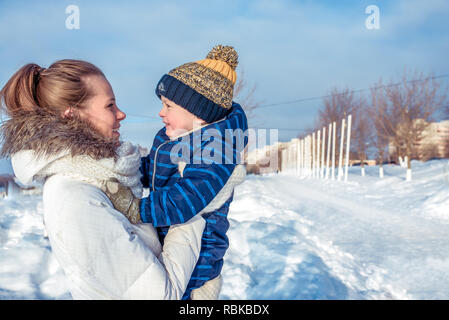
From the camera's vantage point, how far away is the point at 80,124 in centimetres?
135

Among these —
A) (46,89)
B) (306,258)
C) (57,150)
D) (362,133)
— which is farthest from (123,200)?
(362,133)

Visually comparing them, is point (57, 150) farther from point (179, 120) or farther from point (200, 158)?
point (179, 120)

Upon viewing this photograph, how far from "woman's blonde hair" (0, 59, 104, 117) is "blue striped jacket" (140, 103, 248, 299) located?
1.57 feet

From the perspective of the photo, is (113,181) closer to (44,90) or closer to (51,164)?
(51,164)

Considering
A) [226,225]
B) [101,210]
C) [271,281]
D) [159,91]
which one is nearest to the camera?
[101,210]

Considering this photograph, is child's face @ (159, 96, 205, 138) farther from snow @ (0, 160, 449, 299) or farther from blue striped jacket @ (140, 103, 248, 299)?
snow @ (0, 160, 449, 299)

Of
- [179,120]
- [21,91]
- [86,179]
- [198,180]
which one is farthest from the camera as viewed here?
[179,120]

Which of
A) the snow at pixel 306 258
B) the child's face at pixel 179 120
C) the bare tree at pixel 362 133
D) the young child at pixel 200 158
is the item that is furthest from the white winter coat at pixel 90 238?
the bare tree at pixel 362 133

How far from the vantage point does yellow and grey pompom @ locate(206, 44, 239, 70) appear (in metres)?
2.10

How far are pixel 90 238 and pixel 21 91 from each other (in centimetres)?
65

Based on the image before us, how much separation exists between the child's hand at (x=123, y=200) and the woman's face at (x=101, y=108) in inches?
9.7

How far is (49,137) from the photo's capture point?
122 cm
